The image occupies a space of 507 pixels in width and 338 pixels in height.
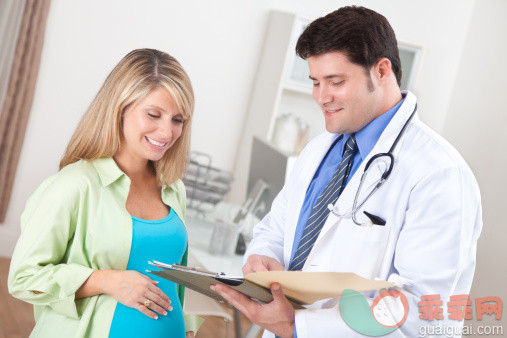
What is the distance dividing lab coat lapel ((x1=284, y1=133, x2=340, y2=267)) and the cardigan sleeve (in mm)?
561

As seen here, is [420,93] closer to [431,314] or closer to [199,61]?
[199,61]

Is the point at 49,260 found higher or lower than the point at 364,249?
lower

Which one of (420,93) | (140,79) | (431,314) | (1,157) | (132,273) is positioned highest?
(420,93)

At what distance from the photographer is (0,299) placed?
3.41m

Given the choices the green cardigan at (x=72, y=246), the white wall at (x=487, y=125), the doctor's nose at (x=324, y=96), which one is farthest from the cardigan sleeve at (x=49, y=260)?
the white wall at (x=487, y=125)

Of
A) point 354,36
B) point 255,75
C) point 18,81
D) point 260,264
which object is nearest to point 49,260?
point 260,264

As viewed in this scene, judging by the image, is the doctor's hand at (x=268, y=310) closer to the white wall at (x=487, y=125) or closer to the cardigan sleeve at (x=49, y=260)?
the cardigan sleeve at (x=49, y=260)

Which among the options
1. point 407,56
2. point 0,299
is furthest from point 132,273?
point 407,56

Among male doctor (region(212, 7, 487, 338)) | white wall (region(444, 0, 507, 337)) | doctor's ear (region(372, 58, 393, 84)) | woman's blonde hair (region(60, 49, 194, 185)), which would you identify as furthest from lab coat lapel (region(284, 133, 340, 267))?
white wall (region(444, 0, 507, 337))

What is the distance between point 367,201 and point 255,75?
3297 millimetres

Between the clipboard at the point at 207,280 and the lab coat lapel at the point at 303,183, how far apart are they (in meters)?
0.28

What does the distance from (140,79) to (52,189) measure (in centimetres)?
37

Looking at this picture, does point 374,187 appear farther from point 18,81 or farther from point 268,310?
point 18,81

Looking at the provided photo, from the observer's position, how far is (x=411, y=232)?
131cm
